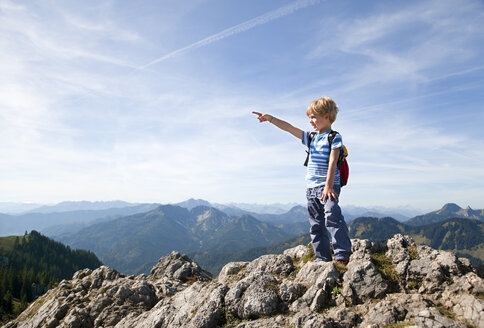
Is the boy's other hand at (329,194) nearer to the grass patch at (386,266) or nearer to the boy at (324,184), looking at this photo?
the boy at (324,184)

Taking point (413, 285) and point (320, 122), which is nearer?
point (413, 285)

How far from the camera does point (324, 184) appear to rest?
31.8 feet

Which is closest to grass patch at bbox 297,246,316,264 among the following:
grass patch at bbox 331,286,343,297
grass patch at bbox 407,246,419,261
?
grass patch at bbox 331,286,343,297

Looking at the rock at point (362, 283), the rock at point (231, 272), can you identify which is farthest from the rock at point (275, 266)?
the rock at point (362, 283)

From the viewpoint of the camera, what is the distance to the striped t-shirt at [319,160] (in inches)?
380

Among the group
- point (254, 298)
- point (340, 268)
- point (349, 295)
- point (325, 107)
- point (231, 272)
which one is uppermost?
point (325, 107)

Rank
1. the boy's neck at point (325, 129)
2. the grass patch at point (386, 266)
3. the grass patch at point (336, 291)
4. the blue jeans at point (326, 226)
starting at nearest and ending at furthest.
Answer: the grass patch at point (336, 291)
the grass patch at point (386, 266)
the blue jeans at point (326, 226)
the boy's neck at point (325, 129)

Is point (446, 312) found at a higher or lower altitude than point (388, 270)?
lower

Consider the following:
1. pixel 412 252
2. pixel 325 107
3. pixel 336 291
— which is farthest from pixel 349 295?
pixel 325 107

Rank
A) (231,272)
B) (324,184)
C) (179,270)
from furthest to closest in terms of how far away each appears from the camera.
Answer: (179,270) → (231,272) → (324,184)

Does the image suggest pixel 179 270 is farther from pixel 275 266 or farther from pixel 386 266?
pixel 386 266

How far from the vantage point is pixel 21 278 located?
10838 centimetres

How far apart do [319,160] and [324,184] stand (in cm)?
96

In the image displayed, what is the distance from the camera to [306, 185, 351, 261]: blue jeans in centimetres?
920
